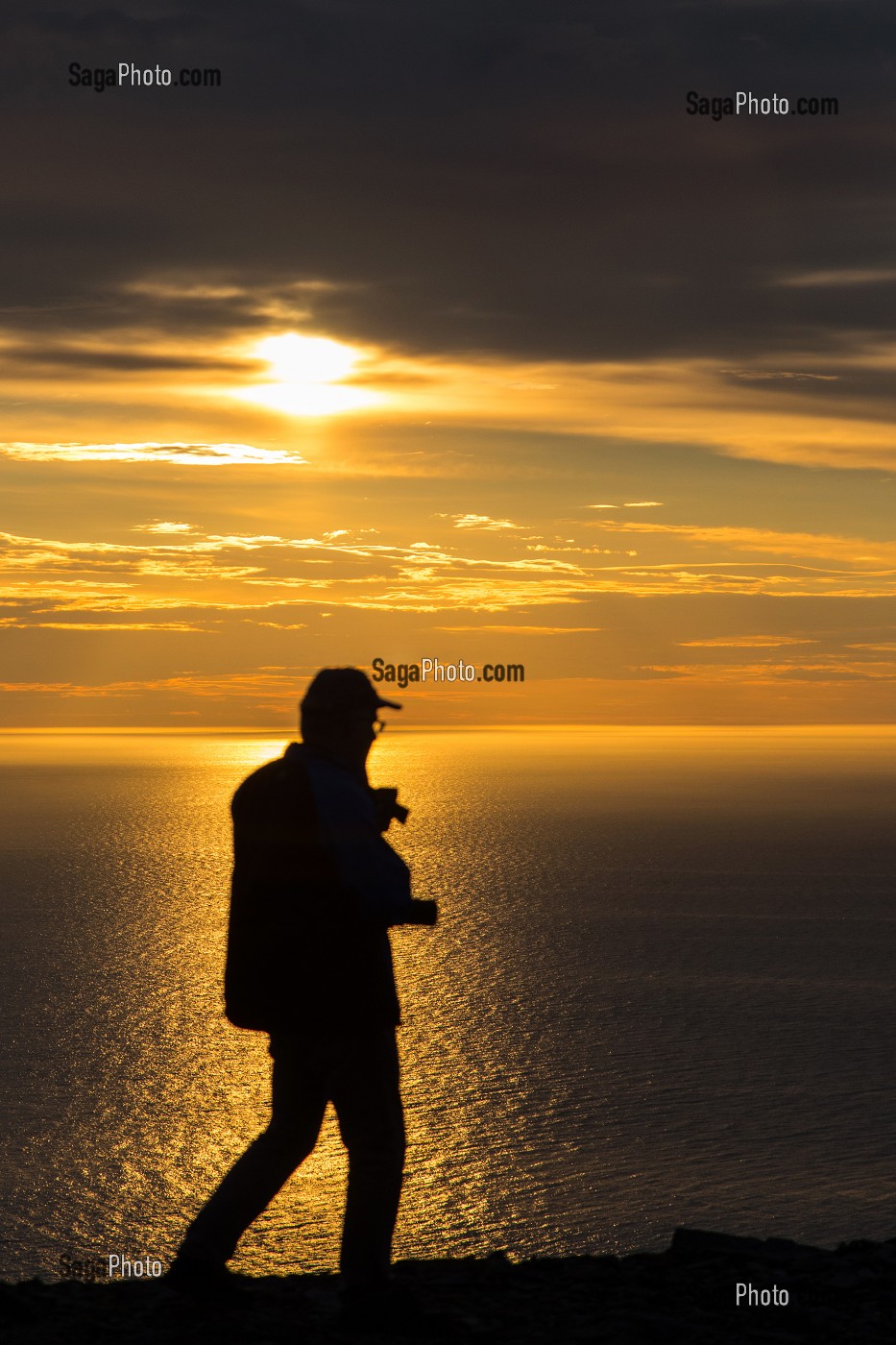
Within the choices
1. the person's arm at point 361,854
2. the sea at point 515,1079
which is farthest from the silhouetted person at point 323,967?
the sea at point 515,1079

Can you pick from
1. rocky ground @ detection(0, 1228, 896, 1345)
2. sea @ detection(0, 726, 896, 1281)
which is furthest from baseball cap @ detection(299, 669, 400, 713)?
sea @ detection(0, 726, 896, 1281)

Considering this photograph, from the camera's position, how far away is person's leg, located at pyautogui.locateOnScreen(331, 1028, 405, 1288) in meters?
6.54

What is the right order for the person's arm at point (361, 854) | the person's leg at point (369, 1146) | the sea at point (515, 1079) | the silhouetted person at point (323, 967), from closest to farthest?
1. the person's arm at point (361, 854)
2. the silhouetted person at point (323, 967)
3. the person's leg at point (369, 1146)
4. the sea at point (515, 1079)

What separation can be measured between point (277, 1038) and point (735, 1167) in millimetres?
42936

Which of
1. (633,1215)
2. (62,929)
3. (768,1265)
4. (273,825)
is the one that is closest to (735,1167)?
(633,1215)

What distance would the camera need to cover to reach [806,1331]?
6797mm

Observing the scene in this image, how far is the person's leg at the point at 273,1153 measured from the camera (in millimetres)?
6637

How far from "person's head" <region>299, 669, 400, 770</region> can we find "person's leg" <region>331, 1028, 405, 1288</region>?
55.2 inches

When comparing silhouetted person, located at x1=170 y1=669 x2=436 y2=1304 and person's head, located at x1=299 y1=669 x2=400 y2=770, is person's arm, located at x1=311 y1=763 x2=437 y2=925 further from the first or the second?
person's head, located at x1=299 y1=669 x2=400 y2=770

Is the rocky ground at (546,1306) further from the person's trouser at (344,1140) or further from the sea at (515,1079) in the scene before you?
the sea at (515,1079)

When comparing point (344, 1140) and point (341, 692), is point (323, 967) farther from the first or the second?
point (341, 692)

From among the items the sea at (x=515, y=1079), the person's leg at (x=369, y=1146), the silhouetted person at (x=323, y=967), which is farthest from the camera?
the sea at (x=515, y=1079)

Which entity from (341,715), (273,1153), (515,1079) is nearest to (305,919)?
(341,715)

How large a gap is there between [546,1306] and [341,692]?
3426 millimetres
